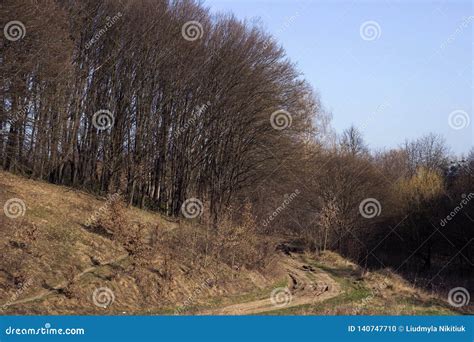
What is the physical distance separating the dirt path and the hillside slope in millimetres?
50

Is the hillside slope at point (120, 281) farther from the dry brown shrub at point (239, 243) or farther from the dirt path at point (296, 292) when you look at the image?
the dry brown shrub at point (239, 243)

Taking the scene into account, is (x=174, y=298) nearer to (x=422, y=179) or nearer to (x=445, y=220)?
(x=445, y=220)

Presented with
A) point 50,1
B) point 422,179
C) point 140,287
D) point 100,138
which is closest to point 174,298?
point 140,287

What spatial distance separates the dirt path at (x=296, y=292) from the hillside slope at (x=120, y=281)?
2.0 inches

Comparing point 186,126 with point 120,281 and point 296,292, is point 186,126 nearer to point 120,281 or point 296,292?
point 296,292

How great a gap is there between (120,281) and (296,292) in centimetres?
857

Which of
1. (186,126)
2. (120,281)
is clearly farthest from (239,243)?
(186,126)

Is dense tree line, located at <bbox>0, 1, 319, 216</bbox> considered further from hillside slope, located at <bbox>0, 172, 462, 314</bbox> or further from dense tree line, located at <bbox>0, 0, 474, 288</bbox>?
hillside slope, located at <bbox>0, 172, 462, 314</bbox>

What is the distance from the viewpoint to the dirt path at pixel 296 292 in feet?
61.1

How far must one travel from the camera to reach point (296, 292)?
79.3 ft

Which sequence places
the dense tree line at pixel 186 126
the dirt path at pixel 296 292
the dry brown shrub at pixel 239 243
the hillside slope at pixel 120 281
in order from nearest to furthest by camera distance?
the hillside slope at pixel 120 281
the dirt path at pixel 296 292
the dry brown shrub at pixel 239 243
the dense tree line at pixel 186 126

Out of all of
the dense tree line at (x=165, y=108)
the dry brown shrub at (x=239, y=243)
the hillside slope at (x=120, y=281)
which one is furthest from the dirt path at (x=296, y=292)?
the dense tree line at (x=165, y=108)

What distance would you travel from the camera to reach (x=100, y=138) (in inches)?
1439

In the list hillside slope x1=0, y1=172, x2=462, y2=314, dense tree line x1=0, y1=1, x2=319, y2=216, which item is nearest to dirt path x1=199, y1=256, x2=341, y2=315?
hillside slope x1=0, y1=172, x2=462, y2=314
